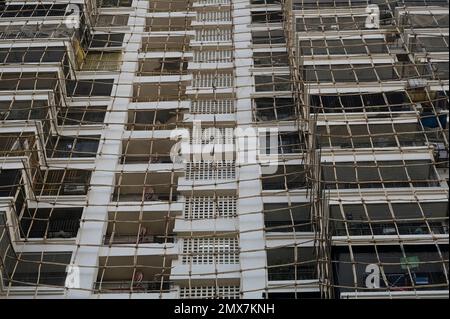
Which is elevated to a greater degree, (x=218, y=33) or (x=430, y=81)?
(x=218, y=33)

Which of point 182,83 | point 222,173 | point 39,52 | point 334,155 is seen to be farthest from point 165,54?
point 334,155

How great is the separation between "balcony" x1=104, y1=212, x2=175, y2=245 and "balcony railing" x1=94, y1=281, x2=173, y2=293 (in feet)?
3.17

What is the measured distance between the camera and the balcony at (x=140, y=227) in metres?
15.8

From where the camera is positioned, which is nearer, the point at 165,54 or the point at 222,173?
the point at 222,173

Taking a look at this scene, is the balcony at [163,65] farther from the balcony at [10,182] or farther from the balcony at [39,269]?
→ the balcony at [39,269]

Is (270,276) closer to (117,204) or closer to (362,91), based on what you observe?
(117,204)

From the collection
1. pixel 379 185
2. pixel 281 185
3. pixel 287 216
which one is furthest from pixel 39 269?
pixel 379 185

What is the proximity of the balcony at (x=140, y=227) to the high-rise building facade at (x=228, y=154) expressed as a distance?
0.05 metres

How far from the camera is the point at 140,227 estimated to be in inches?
627

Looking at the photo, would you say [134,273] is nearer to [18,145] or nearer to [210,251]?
[210,251]

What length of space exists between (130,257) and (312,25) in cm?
886

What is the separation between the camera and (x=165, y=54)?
21.3 metres

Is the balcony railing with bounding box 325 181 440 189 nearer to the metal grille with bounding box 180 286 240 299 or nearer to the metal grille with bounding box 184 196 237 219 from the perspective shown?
the metal grille with bounding box 184 196 237 219

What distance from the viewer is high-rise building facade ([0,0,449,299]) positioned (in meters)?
14.3
